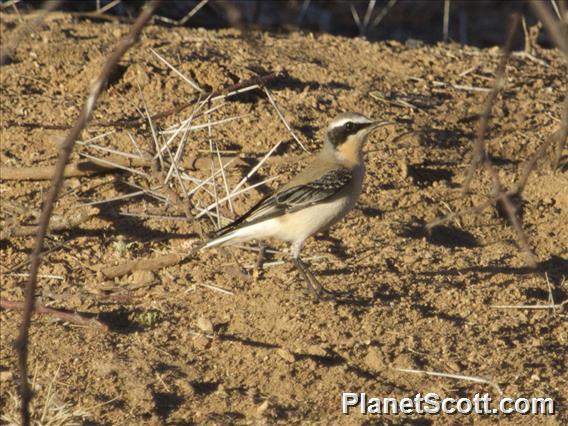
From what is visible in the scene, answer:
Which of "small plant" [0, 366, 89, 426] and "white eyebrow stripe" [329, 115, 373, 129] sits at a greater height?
"white eyebrow stripe" [329, 115, 373, 129]

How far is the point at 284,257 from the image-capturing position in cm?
732

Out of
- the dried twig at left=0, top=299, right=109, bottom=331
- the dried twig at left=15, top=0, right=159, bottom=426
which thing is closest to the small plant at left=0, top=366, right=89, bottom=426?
the dried twig at left=0, top=299, right=109, bottom=331

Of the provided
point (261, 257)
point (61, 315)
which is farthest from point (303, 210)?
point (61, 315)

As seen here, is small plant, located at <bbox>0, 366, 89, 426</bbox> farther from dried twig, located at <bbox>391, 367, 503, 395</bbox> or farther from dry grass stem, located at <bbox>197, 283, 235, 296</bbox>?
dried twig, located at <bbox>391, 367, 503, 395</bbox>

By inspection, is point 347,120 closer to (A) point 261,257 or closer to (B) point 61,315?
(A) point 261,257

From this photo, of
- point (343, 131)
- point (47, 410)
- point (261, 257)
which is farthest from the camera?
point (343, 131)

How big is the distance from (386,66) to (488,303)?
3.38 m

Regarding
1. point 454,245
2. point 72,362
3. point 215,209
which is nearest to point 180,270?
point 215,209

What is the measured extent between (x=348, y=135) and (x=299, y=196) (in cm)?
66

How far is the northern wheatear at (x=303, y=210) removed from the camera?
22.0ft

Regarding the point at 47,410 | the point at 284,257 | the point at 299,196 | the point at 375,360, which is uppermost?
the point at 299,196

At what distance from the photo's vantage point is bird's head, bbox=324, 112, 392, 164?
23.9 ft

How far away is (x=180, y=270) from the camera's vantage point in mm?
7020

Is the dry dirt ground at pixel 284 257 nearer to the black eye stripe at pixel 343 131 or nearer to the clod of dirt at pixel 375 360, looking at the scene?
the clod of dirt at pixel 375 360
